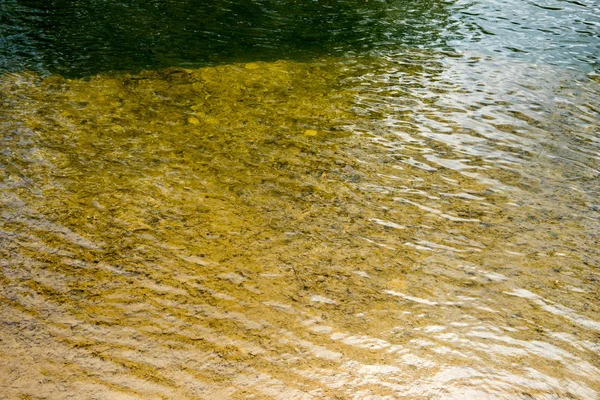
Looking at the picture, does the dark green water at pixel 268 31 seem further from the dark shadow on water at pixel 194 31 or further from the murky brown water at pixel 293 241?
the murky brown water at pixel 293 241

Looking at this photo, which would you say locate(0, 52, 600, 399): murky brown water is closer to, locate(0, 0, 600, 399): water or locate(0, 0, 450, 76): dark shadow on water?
locate(0, 0, 600, 399): water

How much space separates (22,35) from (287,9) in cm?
409

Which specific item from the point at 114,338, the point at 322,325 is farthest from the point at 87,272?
the point at 322,325

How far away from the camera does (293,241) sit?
13.3 ft

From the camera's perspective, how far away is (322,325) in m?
3.33

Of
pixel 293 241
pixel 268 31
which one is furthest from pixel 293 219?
pixel 268 31

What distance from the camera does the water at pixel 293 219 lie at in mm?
3078

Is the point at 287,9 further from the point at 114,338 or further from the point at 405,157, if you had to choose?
the point at 114,338

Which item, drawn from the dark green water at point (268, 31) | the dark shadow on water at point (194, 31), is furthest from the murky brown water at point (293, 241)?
the dark green water at point (268, 31)

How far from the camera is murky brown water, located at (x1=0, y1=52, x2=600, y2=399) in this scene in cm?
305

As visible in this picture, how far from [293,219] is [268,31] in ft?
16.4

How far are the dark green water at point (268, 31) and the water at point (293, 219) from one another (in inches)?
2.8

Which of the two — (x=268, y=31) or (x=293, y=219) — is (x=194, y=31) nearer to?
(x=268, y=31)

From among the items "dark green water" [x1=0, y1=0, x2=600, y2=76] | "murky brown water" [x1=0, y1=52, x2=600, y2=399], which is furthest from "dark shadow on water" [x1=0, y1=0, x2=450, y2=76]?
"murky brown water" [x1=0, y1=52, x2=600, y2=399]
